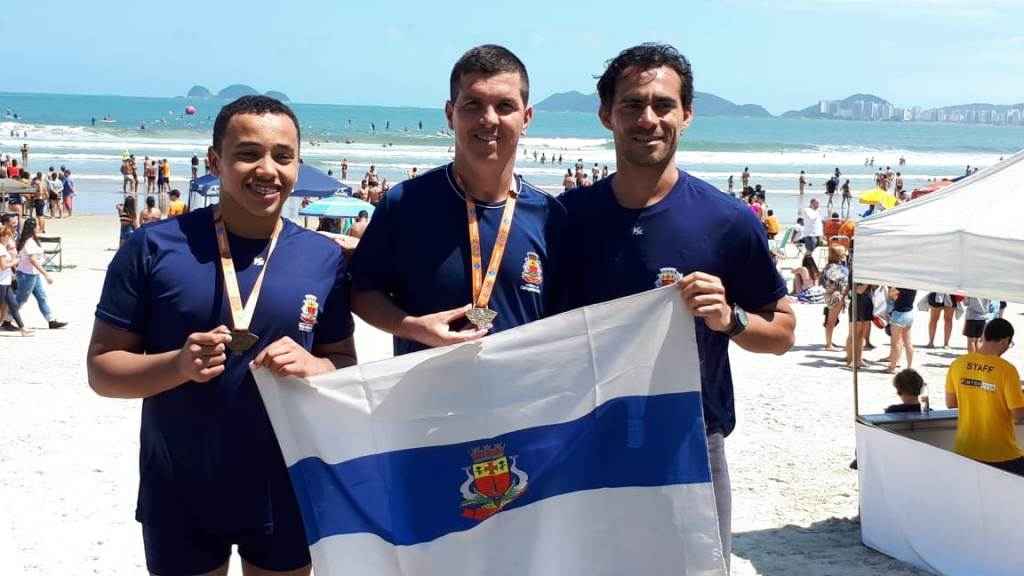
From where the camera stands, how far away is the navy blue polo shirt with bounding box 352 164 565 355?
11.2 feet

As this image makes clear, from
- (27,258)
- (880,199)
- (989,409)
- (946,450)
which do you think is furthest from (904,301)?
(27,258)

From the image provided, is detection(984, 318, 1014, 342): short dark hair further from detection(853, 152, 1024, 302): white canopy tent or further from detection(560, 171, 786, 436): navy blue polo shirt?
detection(560, 171, 786, 436): navy blue polo shirt

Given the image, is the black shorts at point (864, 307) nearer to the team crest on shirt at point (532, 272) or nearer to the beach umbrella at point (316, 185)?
the team crest on shirt at point (532, 272)

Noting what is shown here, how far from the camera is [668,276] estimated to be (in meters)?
3.46

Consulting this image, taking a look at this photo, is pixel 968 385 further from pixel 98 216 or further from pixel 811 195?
pixel 811 195

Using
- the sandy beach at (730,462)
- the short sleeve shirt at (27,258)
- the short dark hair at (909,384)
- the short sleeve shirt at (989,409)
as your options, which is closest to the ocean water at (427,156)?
the short sleeve shirt at (27,258)

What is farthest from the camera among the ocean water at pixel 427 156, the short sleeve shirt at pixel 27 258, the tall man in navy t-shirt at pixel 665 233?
the ocean water at pixel 427 156

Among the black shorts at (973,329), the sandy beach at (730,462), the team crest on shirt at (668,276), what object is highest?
the team crest on shirt at (668,276)

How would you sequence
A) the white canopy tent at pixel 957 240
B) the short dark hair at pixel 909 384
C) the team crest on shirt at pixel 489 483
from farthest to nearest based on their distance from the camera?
the short dark hair at pixel 909 384 < the white canopy tent at pixel 957 240 < the team crest on shirt at pixel 489 483

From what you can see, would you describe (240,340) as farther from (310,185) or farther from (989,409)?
(310,185)

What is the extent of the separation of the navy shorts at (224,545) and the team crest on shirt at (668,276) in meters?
1.28

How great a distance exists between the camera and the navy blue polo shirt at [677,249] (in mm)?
3477

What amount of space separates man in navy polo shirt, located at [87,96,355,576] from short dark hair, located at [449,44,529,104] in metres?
0.54

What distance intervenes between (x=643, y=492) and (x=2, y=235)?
1350cm
